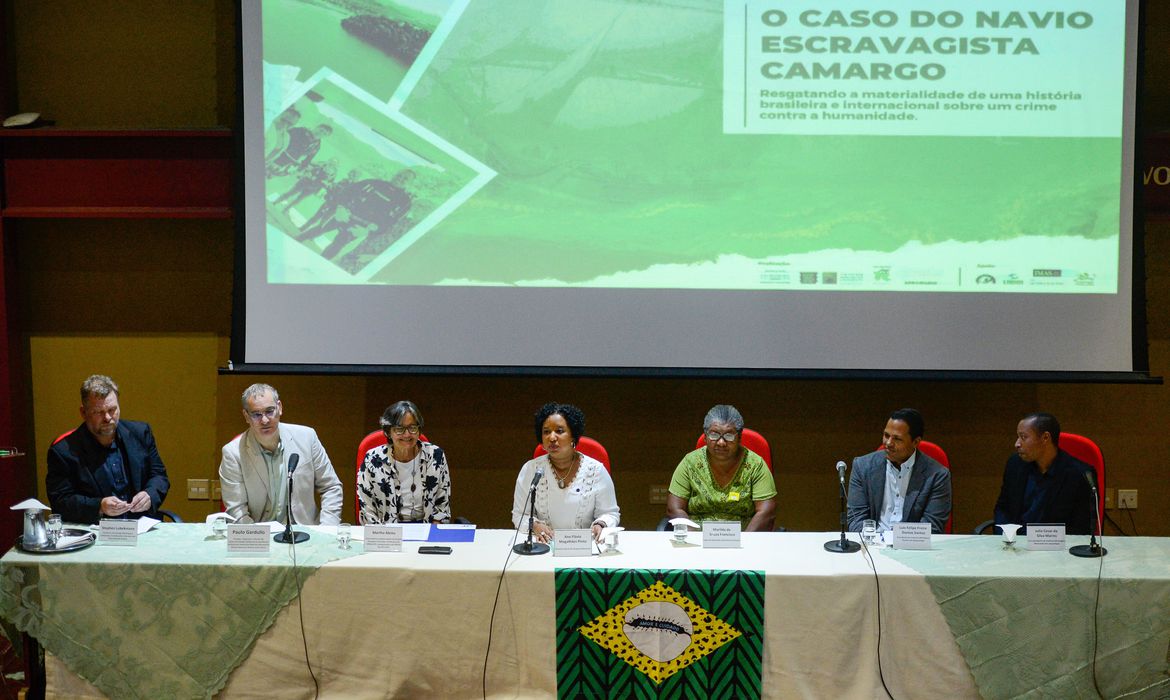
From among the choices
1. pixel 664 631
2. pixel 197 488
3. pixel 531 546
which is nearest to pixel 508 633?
pixel 531 546

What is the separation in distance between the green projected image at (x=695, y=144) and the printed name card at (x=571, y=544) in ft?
4.86

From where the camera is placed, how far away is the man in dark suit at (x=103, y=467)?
3.38 m

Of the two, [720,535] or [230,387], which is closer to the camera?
[720,535]

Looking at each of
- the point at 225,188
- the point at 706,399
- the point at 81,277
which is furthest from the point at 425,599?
the point at 81,277

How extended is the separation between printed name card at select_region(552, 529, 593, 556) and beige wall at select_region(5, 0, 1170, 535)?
5.45 ft

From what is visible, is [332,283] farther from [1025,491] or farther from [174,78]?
[1025,491]

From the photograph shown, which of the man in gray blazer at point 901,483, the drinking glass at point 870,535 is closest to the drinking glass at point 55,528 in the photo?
the drinking glass at point 870,535

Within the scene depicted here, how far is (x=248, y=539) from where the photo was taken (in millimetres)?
2982

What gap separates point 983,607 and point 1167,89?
9.63 ft

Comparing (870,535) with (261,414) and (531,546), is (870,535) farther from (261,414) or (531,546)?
(261,414)

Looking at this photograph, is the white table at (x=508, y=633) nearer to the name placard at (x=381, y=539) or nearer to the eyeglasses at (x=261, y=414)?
the name placard at (x=381, y=539)

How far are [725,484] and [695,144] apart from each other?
1456 millimetres

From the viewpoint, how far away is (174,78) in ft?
14.9

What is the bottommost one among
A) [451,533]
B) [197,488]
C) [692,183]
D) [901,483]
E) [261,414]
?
[197,488]
